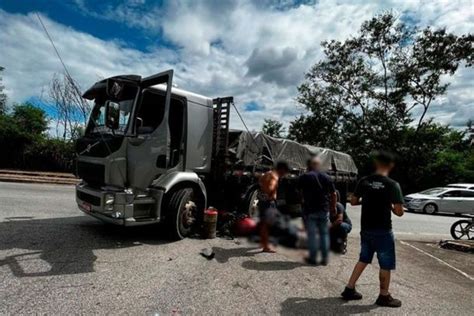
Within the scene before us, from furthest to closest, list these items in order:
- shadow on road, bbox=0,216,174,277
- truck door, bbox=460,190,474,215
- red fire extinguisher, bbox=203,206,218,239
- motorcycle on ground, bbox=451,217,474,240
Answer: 1. truck door, bbox=460,190,474,215
2. motorcycle on ground, bbox=451,217,474,240
3. red fire extinguisher, bbox=203,206,218,239
4. shadow on road, bbox=0,216,174,277

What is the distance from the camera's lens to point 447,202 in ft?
55.5

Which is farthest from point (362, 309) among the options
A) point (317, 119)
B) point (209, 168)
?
point (209, 168)

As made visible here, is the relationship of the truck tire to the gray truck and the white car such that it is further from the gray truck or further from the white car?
the white car


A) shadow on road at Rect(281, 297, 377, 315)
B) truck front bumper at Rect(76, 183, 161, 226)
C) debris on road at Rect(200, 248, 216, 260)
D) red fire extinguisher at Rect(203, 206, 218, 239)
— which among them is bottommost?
shadow on road at Rect(281, 297, 377, 315)

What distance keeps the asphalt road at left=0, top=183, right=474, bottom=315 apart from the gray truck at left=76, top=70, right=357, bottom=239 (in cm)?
76

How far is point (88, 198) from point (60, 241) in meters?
1.00

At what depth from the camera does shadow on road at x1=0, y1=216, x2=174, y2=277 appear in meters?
4.93

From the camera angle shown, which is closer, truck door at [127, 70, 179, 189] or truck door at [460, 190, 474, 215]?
truck door at [127, 70, 179, 189]

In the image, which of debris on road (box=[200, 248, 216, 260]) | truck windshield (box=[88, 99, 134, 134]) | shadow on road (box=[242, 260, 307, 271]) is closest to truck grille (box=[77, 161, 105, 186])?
truck windshield (box=[88, 99, 134, 134])

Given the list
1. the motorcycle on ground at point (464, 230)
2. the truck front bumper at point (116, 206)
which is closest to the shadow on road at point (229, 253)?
the truck front bumper at point (116, 206)

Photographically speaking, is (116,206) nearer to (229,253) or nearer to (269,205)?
(229,253)

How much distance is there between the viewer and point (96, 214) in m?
6.05

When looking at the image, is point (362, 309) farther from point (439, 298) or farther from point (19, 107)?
point (19, 107)

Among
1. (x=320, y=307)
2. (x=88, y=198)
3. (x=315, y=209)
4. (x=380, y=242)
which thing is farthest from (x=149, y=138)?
(x=315, y=209)
